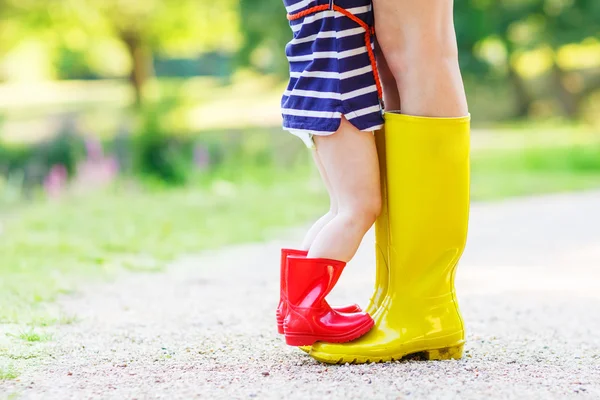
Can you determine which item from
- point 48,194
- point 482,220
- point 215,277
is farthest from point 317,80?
point 48,194

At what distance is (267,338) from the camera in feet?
8.52

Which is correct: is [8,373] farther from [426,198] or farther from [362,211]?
[426,198]

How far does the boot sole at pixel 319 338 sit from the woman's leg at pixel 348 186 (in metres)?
0.21

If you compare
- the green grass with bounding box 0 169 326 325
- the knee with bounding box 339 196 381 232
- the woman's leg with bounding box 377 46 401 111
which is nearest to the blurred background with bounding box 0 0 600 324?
the green grass with bounding box 0 169 326 325

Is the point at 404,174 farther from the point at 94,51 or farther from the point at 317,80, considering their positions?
the point at 94,51

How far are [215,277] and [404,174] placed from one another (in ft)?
6.51

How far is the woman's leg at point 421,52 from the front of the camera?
2145 millimetres

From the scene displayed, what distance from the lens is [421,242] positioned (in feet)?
7.27

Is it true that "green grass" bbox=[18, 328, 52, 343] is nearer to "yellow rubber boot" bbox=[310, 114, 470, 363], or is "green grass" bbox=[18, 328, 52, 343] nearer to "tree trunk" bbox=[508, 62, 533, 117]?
"yellow rubber boot" bbox=[310, 114, 470, 363]

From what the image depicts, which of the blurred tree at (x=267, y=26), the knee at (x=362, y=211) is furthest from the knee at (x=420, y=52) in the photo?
the blurred tree at (x=267, y=26)

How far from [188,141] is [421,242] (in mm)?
6692

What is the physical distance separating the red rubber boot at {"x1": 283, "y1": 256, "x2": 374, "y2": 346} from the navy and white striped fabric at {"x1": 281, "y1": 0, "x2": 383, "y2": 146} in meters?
0.35

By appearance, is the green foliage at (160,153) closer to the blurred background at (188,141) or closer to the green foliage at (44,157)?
the blurred background at (188,141)

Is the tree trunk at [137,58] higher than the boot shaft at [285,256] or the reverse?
higher
